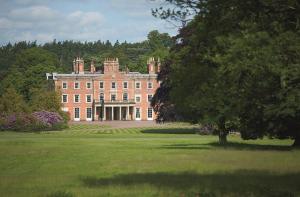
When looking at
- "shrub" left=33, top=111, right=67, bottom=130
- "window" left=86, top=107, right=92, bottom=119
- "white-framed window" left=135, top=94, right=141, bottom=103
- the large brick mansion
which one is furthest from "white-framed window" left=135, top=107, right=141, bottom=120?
"shrub" left=33, top=111, right=67, bottom=130

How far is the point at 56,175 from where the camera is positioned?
63.7 ft

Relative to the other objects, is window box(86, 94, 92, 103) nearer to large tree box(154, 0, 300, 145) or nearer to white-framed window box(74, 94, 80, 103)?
white-framed window box(74, 94, 80, 103)

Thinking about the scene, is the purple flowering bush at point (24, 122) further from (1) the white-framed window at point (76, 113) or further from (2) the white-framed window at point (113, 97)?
(2) the white-framed window at point (113, 97)

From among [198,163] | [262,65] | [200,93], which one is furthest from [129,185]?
[198,163]

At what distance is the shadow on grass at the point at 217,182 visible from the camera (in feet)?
47.5

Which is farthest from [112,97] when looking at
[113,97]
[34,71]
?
[34,71]

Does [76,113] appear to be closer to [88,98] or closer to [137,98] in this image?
[88,98]

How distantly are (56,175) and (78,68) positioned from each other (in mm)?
99586

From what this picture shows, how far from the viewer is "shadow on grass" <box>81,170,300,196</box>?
14.5 metres

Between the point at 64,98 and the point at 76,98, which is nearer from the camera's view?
the point at 64,98

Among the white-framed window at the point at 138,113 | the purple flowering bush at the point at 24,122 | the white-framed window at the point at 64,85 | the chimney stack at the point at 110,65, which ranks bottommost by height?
the purple flowering bush at the point at 24,122

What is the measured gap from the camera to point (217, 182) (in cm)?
1680

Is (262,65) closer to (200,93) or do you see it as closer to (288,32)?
(288,32)

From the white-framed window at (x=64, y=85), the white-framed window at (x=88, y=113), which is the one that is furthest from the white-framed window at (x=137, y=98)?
the white-framed window at (x=64, y=85)
